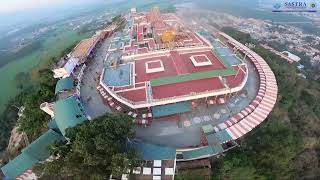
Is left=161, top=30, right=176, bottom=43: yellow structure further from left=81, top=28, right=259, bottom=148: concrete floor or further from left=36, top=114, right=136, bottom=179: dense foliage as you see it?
left=36, top=114, right=136, bottom=179: dense foliage

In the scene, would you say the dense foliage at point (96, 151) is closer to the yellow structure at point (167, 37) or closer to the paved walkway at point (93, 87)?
the paved walkway at point (93, 87)

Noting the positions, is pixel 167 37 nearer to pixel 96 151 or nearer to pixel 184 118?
pixel 184 118

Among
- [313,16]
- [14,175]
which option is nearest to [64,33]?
[14,175]

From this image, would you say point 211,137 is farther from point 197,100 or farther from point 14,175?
point 14,175

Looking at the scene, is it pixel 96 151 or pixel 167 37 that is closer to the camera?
pixel 96 151

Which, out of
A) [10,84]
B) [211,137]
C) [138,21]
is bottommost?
[10,84]

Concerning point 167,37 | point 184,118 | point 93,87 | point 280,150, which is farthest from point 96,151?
point 167,37
